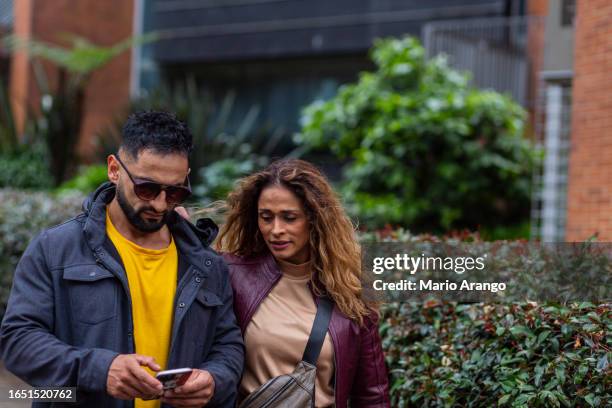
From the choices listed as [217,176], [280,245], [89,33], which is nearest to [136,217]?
[280,245]

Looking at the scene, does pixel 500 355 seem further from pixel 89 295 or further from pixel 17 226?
pixel 17 226

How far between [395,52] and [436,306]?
Result: 28.1 feet

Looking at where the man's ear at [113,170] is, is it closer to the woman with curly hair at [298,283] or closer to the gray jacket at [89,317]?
the gray jacket at [89,317]

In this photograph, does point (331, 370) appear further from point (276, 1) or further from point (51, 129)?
point (276, 1)

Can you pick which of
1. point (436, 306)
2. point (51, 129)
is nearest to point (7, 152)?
point (51, 129)

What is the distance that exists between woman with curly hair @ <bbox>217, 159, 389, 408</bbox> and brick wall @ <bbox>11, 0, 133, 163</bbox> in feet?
68.5

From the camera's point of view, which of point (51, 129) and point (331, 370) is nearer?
point (331, 370)

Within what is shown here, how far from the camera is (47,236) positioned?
2916 mm

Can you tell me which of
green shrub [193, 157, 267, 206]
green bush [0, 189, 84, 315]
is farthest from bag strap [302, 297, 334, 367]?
green shrub [193, 157, 267, 206]

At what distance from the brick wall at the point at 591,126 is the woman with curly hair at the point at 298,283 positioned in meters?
5.92

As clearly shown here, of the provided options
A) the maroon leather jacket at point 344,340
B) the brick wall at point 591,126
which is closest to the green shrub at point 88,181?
the brick wall at point 591,126

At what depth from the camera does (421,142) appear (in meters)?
12.2

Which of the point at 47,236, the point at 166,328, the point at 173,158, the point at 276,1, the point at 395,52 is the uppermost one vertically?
the point at 276,1

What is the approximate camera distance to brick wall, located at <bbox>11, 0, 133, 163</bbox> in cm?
2408
